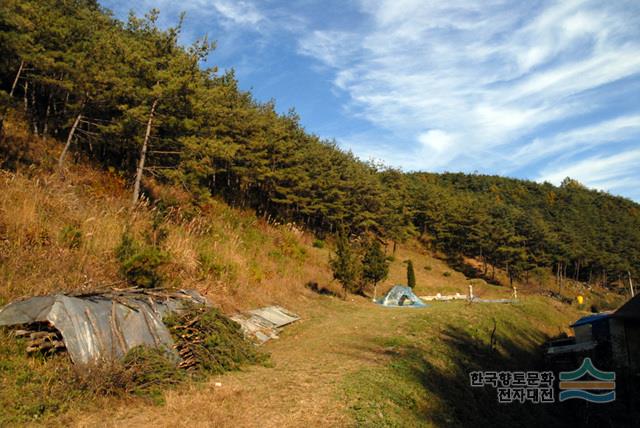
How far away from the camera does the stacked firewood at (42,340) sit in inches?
165

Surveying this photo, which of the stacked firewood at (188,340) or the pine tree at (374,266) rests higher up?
the pine tree at (374,266)

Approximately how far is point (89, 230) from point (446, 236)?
51.5 metres

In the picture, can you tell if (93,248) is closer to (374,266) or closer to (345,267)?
(345,267)

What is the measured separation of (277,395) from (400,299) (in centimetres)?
1440

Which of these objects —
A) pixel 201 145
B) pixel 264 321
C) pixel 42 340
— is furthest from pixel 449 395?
pixel 201 145

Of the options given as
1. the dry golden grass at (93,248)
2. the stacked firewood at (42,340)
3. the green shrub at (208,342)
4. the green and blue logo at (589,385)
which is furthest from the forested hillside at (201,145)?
the green and blue logo at (589,385)

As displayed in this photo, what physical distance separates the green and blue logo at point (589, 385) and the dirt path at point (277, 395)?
5.27m

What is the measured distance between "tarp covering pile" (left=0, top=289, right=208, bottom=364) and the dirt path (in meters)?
0.83

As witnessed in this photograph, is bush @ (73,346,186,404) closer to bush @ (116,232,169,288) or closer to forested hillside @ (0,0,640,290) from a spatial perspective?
bush @ (116,232,169,288)

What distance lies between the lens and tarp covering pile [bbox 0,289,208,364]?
165 inches

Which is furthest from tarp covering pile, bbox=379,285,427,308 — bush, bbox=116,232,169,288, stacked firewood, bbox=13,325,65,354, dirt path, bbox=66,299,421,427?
stacked firewood, bbox=13,325,65,354

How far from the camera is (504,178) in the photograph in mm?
112938

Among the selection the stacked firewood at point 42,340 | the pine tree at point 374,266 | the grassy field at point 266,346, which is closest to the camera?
the grassy field at point 266,346

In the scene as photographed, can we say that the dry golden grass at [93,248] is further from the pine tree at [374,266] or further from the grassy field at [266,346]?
the pine tree at [374,266]
